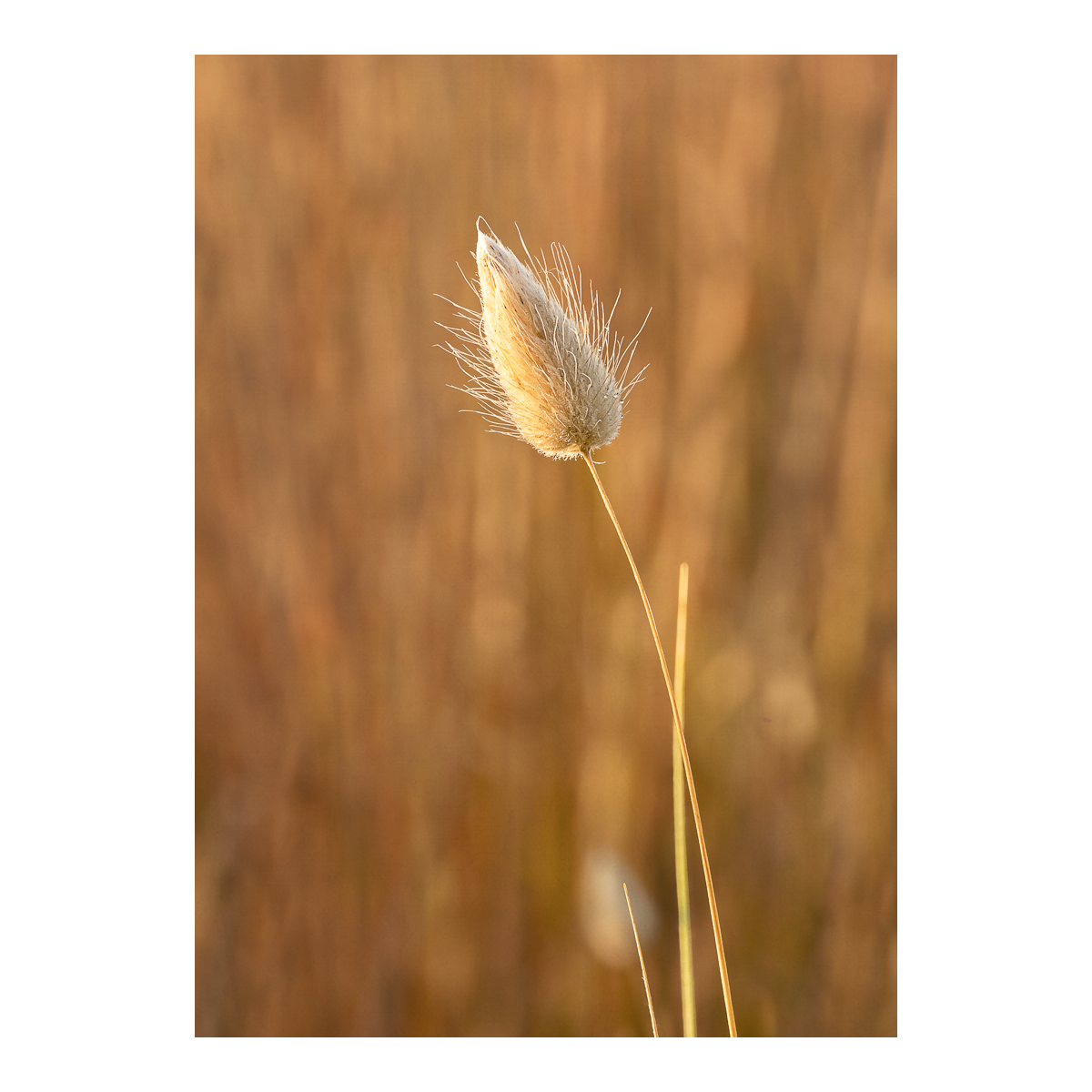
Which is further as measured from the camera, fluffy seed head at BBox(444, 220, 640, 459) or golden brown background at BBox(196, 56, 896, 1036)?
golden brown background at BBox(196, 56, 896, 1036)

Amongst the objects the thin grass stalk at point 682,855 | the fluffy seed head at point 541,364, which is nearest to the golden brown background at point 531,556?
the thin grass stalk at point 682,855

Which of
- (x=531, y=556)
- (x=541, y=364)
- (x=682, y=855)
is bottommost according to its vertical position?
(x=682, y=855)

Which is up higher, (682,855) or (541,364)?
(541,364)

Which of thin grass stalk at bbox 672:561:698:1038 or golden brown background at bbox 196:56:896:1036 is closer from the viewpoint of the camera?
thin grass stalk at bbox 672:561:698:1038

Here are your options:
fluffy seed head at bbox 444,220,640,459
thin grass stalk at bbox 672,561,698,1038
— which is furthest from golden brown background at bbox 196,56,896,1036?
fluffy seed head at bbox 444,220,640,459

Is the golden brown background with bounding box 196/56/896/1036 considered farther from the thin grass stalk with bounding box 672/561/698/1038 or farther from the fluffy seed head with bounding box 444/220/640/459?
the fluffy seed head with bounding box 444/220/640/459

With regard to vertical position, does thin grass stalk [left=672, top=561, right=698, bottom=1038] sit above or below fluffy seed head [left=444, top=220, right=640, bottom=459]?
below
